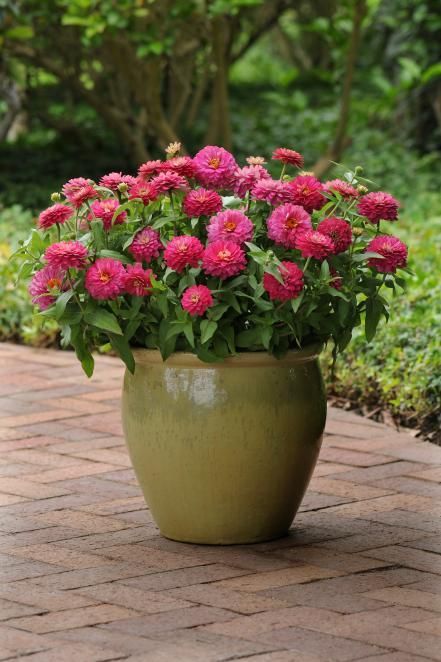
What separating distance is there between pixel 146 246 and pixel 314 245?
1.61 ft

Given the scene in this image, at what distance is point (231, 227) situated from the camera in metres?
3.52

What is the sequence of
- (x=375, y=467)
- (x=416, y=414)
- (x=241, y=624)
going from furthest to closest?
(x=416, y=414) → (x=375, y=467) → (x=241, y=624)

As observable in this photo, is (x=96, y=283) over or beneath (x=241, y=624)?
over

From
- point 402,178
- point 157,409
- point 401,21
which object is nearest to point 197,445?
point 157,409

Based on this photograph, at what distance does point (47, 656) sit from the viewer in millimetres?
2895

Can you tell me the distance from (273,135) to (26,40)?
313 cm

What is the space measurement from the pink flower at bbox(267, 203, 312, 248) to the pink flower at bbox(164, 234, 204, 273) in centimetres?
22

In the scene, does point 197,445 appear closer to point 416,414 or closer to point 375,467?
point 375,467

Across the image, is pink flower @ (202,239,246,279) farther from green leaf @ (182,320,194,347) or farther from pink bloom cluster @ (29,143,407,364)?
green leaf @ (182,320,194,347)

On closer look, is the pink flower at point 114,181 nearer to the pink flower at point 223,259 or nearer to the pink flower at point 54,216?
the pink flower at point 54,216

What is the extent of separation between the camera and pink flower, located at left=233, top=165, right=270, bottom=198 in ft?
12.1

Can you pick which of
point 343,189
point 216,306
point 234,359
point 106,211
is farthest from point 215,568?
point 343,189

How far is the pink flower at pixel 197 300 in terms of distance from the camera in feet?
11.3

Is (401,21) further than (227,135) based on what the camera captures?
Yes
